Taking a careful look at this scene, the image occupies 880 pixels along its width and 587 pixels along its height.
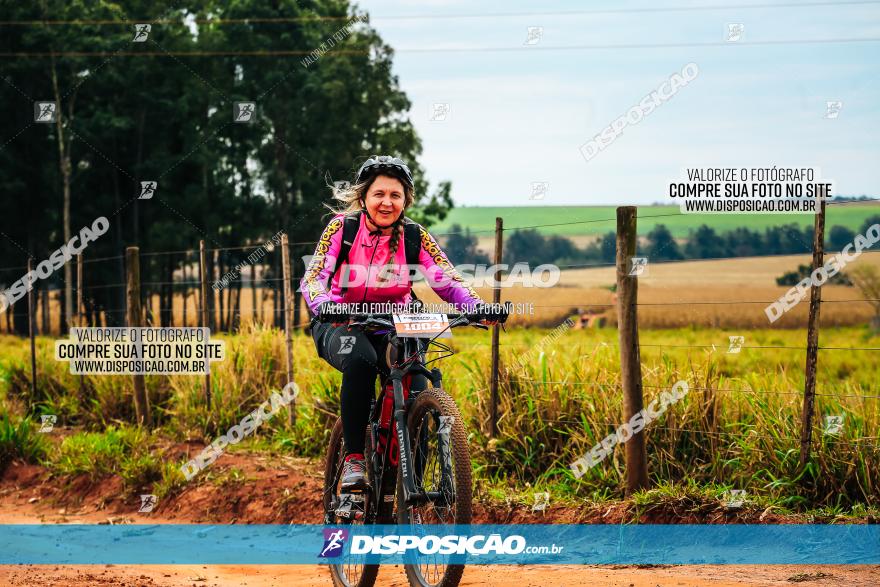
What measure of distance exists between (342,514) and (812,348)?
13.5 feet

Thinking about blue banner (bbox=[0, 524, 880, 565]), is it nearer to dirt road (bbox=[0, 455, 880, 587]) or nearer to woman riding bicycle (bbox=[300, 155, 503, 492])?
dirt road (bbox=[0, 455, 880, 587])

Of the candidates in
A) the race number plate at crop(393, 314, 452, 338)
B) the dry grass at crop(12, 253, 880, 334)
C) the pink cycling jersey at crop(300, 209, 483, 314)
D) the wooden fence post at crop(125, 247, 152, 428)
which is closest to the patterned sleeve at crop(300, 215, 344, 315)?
the pink cycling jersey at crop(300, 209, 483, 314)

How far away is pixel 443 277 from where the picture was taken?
20.4 feet

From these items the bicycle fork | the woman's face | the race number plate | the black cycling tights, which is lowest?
the bicycle fork

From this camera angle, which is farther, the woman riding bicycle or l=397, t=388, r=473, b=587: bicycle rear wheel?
the woman riding bicycle

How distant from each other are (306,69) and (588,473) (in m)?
37.0

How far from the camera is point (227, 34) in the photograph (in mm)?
44000

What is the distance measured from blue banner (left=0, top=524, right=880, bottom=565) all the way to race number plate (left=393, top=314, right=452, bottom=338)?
3.38 ft

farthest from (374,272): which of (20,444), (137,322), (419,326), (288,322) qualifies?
(20,444)

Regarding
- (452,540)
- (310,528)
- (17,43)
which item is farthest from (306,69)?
(452,540)

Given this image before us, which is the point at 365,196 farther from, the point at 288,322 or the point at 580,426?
the point at 288,322

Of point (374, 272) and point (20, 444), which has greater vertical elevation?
point (374, 272)

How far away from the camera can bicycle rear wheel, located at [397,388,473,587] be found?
514 cm

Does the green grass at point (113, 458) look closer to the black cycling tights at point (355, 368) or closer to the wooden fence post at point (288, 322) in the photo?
the wooden fence post at point (288, 322)
